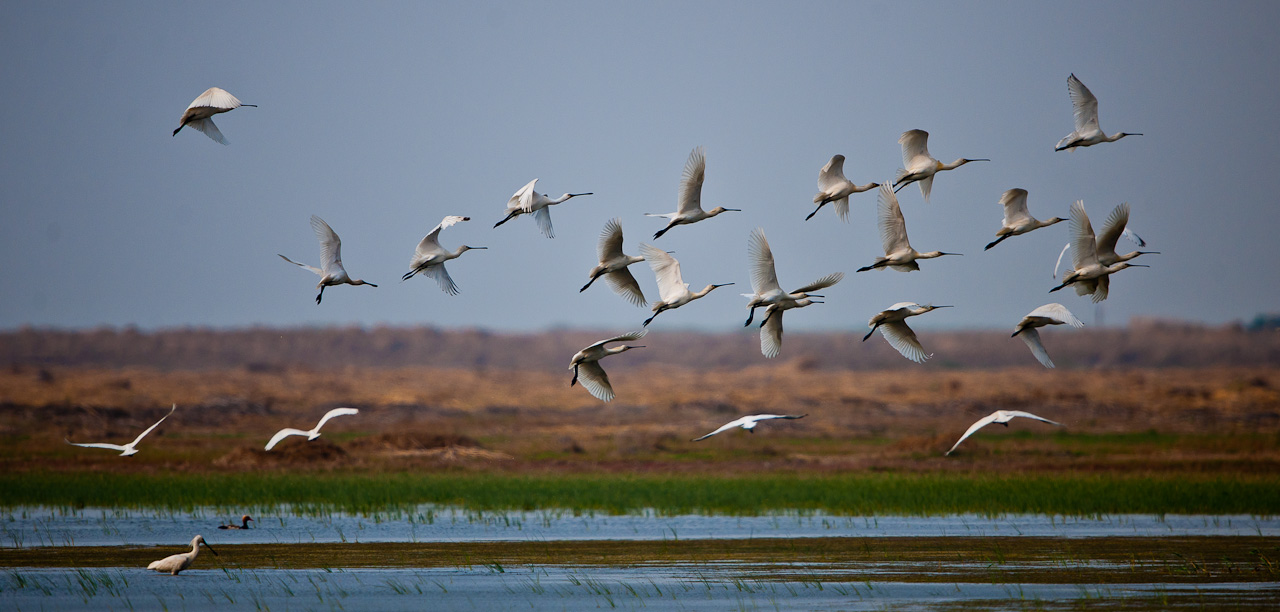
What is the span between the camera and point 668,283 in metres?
19.2

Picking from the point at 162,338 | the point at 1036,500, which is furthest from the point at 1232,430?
the point at 162,338

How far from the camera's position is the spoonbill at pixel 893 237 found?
59.7 ft

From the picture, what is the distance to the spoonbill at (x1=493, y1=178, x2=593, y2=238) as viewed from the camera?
61.1 feet

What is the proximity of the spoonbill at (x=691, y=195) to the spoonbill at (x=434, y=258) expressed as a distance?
2970mm

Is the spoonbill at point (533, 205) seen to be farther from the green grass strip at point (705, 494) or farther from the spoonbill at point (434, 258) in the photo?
the green grass strip at point (705, 494)

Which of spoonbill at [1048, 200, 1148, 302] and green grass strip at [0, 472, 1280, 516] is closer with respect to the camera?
spoonbill at [1048, 200, 1148, 302]

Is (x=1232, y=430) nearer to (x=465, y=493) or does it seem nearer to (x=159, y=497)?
(x=465, y=493)

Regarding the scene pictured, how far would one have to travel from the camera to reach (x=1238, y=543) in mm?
23125

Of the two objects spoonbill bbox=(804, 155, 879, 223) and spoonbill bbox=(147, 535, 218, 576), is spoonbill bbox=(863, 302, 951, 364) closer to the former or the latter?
spoonbill bbox=(804, 155, 879, 223)

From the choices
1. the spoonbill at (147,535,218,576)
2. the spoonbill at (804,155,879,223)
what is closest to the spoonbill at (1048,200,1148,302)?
the spoonbill at (804,155,879,223)

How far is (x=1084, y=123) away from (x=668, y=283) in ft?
21.0

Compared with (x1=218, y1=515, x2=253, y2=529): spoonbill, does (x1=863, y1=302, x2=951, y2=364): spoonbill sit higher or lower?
higher

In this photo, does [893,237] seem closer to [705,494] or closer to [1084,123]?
[1084,123]

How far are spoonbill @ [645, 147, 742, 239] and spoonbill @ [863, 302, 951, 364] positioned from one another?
2999mm
